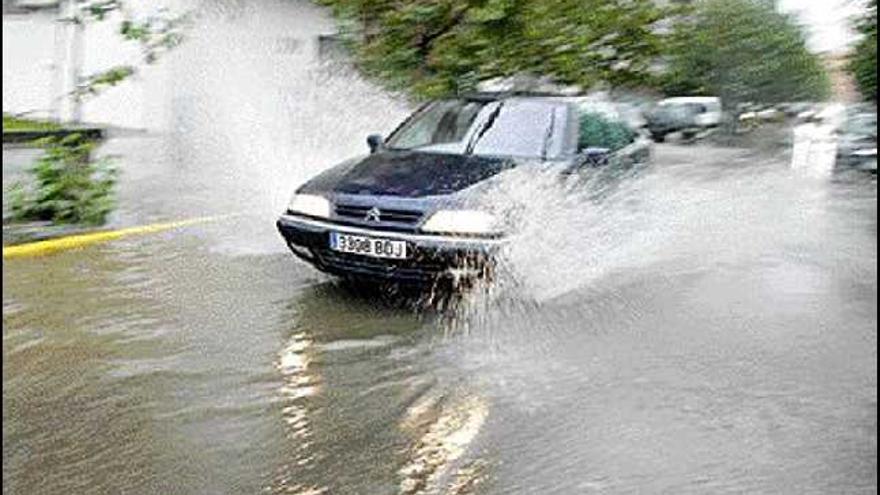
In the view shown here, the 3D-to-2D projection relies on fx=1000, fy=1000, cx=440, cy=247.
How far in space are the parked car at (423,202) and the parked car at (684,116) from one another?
197 centimetres

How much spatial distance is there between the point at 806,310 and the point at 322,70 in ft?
3.55

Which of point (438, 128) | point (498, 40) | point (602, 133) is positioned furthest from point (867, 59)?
point (438, 128)

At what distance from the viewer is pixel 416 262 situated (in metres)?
4.47

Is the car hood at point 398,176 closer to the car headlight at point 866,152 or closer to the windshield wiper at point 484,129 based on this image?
the windshield wiper at point 484,129

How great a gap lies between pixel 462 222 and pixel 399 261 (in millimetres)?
386

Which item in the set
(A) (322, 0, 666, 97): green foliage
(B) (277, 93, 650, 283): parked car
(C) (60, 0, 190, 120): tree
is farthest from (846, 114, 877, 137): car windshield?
(B) (277, 93, 650, 283): parked car

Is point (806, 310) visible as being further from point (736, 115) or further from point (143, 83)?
point (143, 83)

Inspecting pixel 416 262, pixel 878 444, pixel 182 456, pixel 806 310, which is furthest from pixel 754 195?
pixel 416 262

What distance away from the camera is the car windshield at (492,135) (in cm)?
325

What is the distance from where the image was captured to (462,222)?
14.1ft

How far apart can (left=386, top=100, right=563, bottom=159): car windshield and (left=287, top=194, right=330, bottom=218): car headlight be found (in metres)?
0.46

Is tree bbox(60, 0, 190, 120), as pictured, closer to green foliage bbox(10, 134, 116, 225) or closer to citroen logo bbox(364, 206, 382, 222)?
green foliage bbox(10, 134, 116, 225)

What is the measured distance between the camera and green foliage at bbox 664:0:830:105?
129 cm

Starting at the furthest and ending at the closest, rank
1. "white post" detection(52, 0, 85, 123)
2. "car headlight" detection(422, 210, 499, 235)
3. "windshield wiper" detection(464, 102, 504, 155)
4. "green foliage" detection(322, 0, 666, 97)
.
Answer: "car headlight" detection(422, 210, 499, 235) < "windshield wiper" detection(464, 102, 504, 155) < "white post" detection(52, 0, 85, 123) < "green foliage" detection(322, 0, 666, 97)
